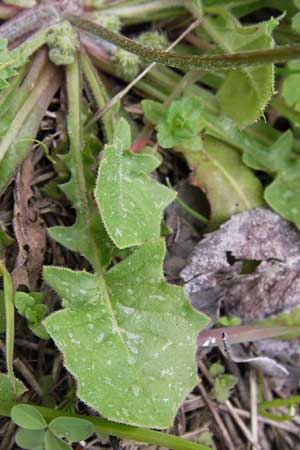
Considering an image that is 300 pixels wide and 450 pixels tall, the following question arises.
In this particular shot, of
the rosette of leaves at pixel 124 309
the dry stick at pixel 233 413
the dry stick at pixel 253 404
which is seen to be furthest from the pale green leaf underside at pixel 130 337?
the dry stick at pixel 253 404

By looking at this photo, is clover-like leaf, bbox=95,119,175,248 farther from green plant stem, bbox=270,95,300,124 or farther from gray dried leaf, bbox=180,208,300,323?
green plant stem, bbox=270,95,300,124

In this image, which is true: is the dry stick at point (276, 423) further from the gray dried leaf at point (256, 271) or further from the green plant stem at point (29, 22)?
the green plant stem at point (29, 22)

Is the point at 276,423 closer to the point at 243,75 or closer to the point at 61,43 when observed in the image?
the point at 243,75

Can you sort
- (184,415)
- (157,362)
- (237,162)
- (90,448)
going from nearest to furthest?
(157,362)
(90,448)
(184,415)
(237,162)

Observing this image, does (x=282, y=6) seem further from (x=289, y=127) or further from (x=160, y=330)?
(x=160, y=330)

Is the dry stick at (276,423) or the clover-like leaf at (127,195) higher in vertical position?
the clover-like leaf at (127,195)

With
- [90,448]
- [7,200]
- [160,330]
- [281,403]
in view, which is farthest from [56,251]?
[281,403]
